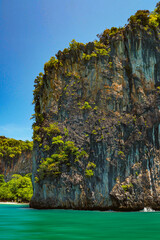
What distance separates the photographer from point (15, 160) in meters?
52.8

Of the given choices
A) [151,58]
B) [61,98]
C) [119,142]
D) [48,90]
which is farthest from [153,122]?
[48,90]

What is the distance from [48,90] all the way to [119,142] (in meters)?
11.5

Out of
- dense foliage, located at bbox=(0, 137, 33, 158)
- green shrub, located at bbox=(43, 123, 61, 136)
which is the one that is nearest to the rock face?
green shrub, located at bbox=(43, 123, 61, 136)

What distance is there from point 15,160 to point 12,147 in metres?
2.99

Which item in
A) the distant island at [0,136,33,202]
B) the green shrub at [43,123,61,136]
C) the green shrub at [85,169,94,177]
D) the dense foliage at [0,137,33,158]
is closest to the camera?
the green shrub at [85,169,94,177]

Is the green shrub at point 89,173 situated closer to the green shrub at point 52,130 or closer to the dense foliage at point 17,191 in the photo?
the green shrub at point 52,130

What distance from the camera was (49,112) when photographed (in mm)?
29812

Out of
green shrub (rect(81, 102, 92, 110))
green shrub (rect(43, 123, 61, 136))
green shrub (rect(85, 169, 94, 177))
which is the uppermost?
green shrub (rect(81, 102, 92, 110))

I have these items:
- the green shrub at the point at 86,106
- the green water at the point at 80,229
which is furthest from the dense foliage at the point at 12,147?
the green water at the point at 80,229

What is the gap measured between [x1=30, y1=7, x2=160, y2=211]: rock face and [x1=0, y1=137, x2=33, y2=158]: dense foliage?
77.9ft

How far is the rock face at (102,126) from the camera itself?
79.6ft

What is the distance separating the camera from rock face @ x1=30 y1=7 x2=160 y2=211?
24255 mm

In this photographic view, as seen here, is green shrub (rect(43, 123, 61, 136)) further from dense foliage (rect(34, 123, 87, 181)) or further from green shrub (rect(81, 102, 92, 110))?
green shrub (rect(81, 102, 92, 110))

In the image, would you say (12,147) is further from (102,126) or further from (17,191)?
(102,126)
